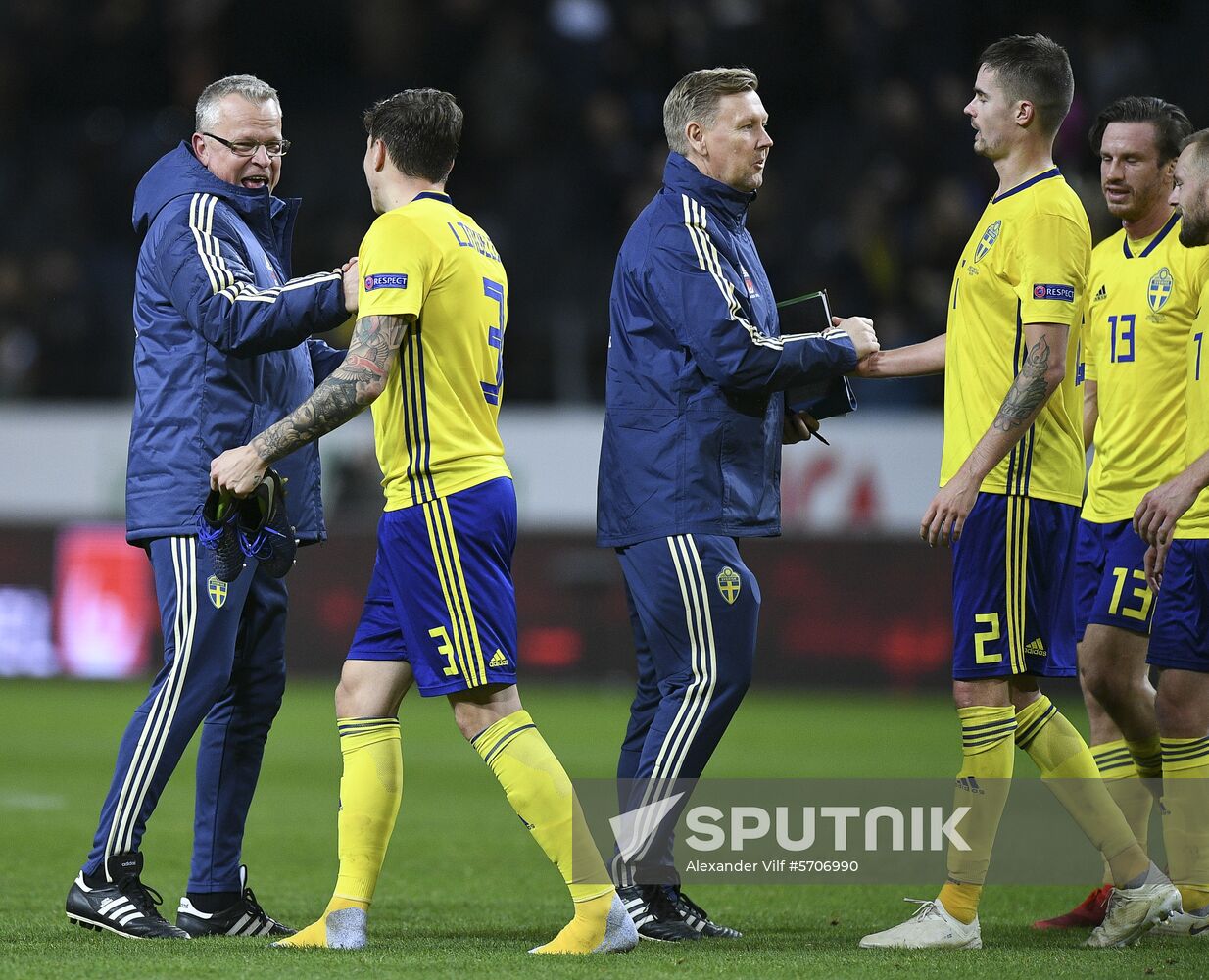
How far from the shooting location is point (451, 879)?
627 centimetres

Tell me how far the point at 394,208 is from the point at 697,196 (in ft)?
3.08

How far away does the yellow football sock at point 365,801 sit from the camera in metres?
4.63

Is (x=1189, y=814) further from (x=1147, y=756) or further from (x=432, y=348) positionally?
(x=432, y=348)

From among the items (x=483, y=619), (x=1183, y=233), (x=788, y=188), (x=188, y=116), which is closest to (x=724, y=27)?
(x=788, y=188)

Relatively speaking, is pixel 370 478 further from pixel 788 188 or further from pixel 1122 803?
pixel 1122 803

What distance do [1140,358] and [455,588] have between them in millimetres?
2416

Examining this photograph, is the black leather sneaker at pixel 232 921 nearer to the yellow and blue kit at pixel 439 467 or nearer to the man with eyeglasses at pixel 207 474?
the man with eyeglasses at pixel 207 474

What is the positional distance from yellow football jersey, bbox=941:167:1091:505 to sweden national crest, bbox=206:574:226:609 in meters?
2.16

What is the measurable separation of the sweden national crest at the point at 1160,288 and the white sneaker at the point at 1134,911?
5.84 ft

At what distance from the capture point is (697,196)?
5094 mm

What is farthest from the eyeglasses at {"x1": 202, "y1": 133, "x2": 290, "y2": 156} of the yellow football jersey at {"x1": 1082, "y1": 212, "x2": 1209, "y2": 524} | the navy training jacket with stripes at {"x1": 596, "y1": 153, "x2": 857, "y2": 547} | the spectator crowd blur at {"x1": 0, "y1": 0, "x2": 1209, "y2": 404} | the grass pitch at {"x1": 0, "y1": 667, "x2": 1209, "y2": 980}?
the spectator crowd blur at {"x1": 0, "y1": 0, "x2": 1209, "y2": 404}

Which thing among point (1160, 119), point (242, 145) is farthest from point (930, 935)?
point (242, 145)

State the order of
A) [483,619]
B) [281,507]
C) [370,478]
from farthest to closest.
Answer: [370,478] < [281,507] < [483,619]

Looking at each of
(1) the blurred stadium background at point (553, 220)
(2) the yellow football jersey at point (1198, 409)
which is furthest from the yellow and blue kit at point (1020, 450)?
(1) the blurred stadium background at point (553, 220)
